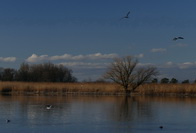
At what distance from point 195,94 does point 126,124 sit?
2704 centimetres

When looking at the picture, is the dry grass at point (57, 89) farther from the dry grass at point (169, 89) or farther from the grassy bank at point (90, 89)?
the dry grass at point (169, 89)

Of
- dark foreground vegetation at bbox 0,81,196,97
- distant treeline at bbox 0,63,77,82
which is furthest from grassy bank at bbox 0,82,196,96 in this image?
distant treeline at bbox 0,63,77,82

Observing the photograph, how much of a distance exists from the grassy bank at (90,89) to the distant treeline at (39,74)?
69.6ft

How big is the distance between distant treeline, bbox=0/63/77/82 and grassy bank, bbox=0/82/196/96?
69.6 ft

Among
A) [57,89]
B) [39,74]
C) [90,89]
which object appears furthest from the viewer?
[39,74]

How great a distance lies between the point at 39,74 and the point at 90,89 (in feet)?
86.5

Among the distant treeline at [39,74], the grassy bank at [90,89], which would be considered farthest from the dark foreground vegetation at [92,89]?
the distant treeline at [39,74]

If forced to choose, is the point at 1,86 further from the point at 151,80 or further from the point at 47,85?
the point at 151,80

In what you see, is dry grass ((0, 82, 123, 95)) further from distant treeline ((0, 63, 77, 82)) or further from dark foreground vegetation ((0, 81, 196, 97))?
distant treeline ((0, 63, 77, 82))

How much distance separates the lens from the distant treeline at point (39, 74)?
6550cm

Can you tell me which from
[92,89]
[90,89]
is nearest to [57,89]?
[90,89]

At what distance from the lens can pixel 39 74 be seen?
67.6 meters

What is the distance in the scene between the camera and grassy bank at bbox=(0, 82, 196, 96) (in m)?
42.0

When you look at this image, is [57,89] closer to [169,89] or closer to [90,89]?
[90,89]
